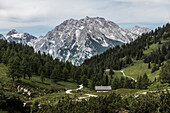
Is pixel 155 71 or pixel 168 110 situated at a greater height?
pixel 168 110

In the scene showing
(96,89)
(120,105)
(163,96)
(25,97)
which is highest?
(163,96)

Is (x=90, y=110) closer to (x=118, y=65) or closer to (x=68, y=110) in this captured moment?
(x=68, y=110)

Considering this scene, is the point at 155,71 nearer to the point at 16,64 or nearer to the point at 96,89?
the point at 96,89

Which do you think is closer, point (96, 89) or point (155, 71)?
point (96, 89)

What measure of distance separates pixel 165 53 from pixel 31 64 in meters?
156

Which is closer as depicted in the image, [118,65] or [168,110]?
[168,110]

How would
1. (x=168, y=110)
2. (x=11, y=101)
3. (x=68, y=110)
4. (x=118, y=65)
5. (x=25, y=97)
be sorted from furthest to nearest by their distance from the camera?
(x=118, y=65) < (x=25, y=97) < (x=68, y=110) < (x=11, y=101) < (x=168, y=110)

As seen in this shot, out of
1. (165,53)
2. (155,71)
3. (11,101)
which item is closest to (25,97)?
(11,101)

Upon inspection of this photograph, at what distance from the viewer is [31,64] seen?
10531cm

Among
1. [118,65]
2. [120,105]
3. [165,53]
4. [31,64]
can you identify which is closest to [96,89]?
[31,64]

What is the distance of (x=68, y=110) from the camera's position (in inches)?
1238

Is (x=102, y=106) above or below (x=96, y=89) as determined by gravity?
Result: above

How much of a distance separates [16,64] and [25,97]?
22.7 meters

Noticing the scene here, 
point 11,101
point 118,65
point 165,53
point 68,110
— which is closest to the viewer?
point 11,101
